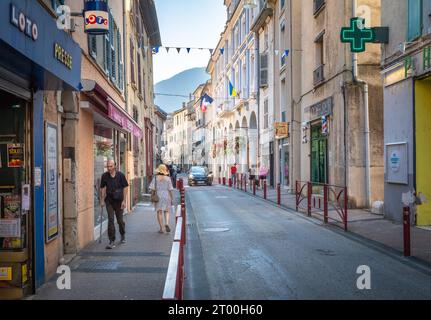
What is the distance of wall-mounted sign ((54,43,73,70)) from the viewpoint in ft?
20.4

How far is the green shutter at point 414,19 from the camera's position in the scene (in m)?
11.9

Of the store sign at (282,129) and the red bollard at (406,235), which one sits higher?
the store sign at (282,129)

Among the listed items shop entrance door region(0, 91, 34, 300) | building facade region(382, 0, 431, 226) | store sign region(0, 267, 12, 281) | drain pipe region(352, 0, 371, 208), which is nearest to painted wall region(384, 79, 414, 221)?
building facade region(382, 0, 431, 226)

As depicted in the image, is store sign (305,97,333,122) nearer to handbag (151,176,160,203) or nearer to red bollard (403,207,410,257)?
handbag (151,176,160,203)

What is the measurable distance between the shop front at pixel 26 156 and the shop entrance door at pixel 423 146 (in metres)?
A: 8.73

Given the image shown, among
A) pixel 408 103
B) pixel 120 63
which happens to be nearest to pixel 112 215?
pixel 408 103

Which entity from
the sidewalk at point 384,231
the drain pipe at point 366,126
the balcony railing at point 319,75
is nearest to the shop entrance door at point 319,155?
the balcony railing at point 319,75

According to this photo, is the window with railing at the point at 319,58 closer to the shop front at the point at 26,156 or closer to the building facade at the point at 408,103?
the building facade at the point at 408,103

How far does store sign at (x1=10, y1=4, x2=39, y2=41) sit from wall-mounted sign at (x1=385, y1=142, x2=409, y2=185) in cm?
1009

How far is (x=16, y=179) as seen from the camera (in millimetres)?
6453

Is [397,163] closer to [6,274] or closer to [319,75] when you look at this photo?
[319,75]

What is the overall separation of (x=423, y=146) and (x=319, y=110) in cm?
870
